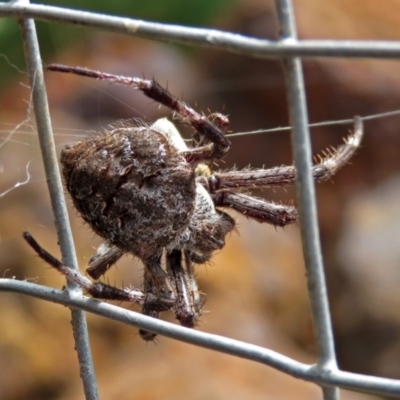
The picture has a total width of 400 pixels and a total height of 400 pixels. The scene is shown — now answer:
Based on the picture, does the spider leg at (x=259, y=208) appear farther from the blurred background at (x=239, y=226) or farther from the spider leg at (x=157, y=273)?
the blurred background at (x=239, y=226)

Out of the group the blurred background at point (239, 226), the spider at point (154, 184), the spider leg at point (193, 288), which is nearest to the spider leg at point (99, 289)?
the spider at point (154, 184)

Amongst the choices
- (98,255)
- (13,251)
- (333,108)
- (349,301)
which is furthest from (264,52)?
(333,108)

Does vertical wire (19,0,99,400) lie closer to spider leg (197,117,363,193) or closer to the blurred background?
spider leg (197,117,363,193)

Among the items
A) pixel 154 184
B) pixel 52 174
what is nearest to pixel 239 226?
pixel 154 184

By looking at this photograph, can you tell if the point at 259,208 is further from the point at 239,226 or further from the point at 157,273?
the point at 239,226

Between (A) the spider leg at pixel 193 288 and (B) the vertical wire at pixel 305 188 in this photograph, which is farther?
(A) the spider leg at pixel 193 288

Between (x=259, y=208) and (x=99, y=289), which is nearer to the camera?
(x=99, y=289)

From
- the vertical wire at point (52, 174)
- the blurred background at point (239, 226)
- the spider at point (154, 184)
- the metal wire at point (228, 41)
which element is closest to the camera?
the metal wire at point (228, 41)

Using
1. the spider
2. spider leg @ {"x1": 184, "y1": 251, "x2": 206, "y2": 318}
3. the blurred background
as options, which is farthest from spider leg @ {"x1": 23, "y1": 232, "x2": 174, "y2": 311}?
the blurred background
